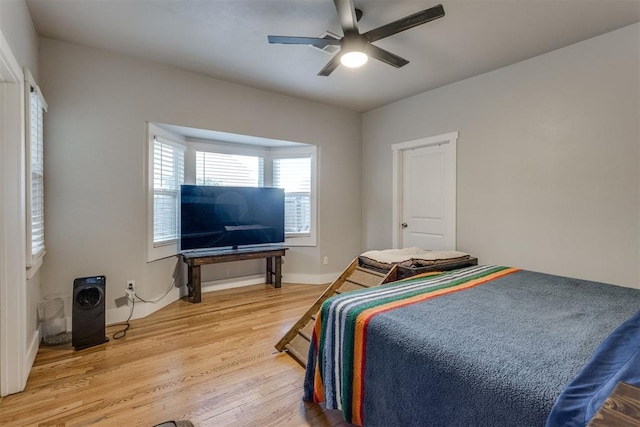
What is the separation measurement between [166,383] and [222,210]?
2242 mm

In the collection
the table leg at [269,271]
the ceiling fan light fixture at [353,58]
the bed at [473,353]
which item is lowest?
the table leg at [269,271]

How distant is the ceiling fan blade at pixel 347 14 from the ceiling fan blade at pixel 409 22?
136mm

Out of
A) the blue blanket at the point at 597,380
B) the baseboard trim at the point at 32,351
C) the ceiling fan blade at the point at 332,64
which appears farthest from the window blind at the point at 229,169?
the blue blanket at the point at 597,380

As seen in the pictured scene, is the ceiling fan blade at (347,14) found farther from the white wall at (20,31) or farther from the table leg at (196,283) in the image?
the table leg at (196,283)

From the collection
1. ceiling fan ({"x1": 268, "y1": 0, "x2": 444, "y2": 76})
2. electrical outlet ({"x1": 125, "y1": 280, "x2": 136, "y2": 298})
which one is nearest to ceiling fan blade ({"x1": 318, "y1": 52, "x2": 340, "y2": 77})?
ceiling fan ({"x1": 268, "y1": 0, "x2": 444, "y2": 76})

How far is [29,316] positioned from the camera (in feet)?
7.27

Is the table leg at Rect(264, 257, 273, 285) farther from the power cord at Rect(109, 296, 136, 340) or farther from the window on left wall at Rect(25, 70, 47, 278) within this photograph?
the window on left wall at Rect(25, 70, 47, 278)

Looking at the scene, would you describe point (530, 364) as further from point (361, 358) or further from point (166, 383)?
point (166, 383)

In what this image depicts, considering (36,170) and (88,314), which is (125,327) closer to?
(88,314)

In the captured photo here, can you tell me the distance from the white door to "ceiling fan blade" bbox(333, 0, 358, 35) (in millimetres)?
2090

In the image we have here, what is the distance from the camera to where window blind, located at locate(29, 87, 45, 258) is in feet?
7.04

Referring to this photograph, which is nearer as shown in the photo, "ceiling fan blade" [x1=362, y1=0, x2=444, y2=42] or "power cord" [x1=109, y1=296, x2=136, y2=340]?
"ceiling fan blade" [x1=362, y1=0, x2=444, y2=42]

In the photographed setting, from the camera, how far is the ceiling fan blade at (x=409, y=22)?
182 cm

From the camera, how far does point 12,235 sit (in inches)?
72.8
